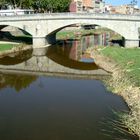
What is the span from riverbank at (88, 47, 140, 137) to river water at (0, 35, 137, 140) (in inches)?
27.6

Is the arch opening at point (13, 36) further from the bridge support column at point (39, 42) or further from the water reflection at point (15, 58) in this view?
the water reflection at point (15, 58)

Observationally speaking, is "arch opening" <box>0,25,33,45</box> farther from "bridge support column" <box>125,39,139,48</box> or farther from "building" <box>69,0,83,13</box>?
"building" <box>69,0,83,13</box>

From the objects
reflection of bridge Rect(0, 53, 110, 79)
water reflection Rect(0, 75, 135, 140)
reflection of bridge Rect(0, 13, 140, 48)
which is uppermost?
reflection of bridge Rect(0, 13, 140, 48)

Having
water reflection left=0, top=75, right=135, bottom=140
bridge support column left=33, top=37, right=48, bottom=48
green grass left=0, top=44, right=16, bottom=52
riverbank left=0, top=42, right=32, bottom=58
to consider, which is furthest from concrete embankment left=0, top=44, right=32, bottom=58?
water reflection left=0, top=75, right=135, bottom=140

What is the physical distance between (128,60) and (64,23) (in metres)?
23.9

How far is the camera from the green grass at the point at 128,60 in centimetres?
3445

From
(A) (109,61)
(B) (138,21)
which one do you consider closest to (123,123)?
(A) (109,61)

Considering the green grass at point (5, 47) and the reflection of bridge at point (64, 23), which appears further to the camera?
the green grass at point (5, 47)

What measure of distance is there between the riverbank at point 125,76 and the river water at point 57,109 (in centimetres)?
70

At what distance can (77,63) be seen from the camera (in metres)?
51.0

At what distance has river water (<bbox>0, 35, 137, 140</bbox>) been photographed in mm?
22703

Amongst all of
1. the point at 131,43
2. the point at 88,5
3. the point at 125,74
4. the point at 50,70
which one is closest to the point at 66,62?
the point at 50,70

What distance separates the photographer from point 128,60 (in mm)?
43594

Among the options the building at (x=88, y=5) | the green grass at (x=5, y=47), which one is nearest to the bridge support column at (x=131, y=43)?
the green grass at (x=5, y=47)
